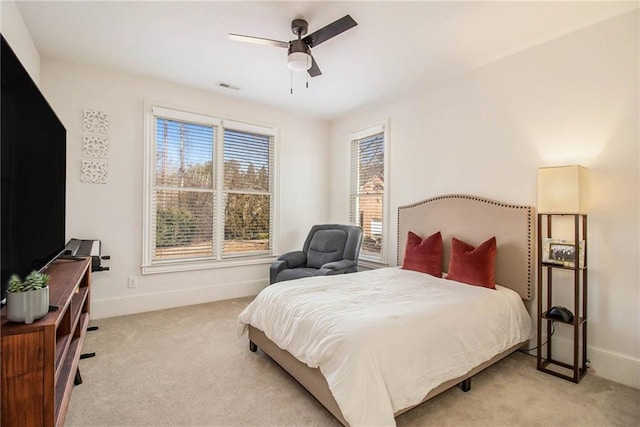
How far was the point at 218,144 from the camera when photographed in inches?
167

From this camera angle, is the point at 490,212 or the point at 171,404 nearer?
the point at 171,404

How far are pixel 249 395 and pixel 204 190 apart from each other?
9.18 ft

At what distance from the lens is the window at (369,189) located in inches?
173

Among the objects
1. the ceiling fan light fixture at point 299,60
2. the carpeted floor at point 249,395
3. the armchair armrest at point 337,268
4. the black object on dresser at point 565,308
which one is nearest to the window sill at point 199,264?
the carpeted floor at point 249,395

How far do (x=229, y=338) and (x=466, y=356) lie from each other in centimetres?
206

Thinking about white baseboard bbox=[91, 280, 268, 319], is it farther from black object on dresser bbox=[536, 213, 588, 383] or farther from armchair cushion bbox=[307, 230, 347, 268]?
black object on dresser bbox=[536, 213, 588, 383]

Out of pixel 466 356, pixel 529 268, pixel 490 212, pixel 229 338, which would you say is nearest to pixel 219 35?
pixel 229 338

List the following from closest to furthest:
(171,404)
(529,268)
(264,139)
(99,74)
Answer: (171,404) < (529,268) < (99,74) < (264,139)

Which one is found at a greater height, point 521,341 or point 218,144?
point 218,144

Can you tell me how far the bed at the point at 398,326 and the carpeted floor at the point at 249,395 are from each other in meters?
0.14

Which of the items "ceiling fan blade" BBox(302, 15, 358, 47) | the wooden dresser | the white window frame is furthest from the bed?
"ceiling fan blade" BBox(302, 15, 358, 47)

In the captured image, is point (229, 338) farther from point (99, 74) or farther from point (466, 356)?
point (99, 74)

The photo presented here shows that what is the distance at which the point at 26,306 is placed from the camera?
1152mm

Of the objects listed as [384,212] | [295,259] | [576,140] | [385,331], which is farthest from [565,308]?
[295,259]
